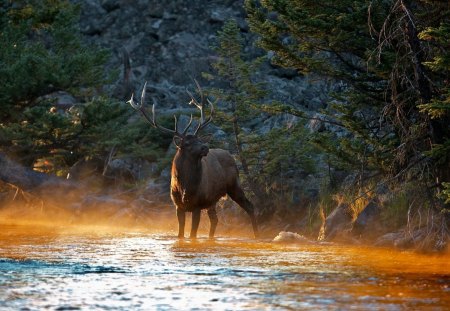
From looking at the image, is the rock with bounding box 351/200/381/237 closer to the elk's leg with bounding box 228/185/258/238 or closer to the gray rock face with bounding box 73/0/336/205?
the elk's leg with bounding box 228/185/258/238

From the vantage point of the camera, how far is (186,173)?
14.9 metres

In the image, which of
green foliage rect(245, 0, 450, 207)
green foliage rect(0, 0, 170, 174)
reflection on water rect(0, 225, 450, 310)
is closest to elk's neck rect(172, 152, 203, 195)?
reflection on water rect(0, 225, 450, 310)

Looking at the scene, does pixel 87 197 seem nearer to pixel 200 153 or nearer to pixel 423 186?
pixel 200 153

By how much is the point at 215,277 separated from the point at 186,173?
257 inches

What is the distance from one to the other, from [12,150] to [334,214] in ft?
34.4

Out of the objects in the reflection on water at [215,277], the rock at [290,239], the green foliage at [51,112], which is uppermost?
the green foliage at [51,112]

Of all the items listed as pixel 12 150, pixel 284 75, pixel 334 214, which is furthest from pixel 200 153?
pixel 284 75

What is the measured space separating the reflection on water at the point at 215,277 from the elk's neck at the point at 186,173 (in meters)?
1.87

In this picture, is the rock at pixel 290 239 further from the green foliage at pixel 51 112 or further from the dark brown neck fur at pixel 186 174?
the green foliage at pixel 51 112

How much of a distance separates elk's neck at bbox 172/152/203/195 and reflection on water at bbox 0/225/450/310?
1.87 m

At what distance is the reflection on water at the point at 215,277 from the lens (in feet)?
21.9

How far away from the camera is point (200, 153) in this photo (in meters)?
14.7

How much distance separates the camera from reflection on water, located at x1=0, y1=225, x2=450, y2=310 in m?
6.68

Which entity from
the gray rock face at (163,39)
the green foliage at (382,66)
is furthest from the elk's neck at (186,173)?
the gray rock face at (163,39)
